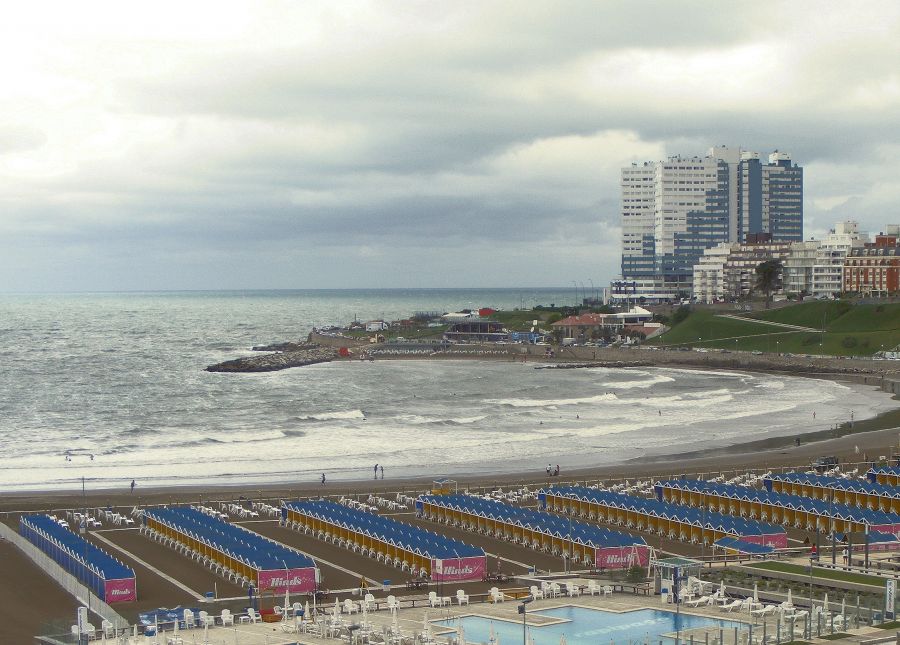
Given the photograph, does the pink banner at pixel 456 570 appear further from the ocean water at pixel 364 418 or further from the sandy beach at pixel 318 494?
the ocean water at pixel 364 418

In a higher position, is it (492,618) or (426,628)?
(426,628)

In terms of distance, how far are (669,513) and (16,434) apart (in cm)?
5384

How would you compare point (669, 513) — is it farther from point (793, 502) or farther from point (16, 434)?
point (16, 434)

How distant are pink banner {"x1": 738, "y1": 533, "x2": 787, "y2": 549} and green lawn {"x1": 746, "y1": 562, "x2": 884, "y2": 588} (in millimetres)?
5372

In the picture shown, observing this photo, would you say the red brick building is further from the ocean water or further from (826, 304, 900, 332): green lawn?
the ocean water

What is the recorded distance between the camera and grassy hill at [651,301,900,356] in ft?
447

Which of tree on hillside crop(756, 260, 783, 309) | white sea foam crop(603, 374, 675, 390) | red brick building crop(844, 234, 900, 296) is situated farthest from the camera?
red brick building crop(844, 234, 900, 296)

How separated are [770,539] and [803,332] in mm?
119146

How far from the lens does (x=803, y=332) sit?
148750 mm

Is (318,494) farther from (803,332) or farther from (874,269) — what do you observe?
(874,269)

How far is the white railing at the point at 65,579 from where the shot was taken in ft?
90.0

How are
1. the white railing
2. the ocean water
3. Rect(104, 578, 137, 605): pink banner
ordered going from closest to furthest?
the white railing, Rect(104, 578, 137, 605): pink banner, the ocean water

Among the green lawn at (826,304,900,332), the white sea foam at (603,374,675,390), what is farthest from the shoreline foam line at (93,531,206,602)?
the green lawn at (826,304,900,332)

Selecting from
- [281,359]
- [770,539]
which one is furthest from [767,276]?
[770,539]
